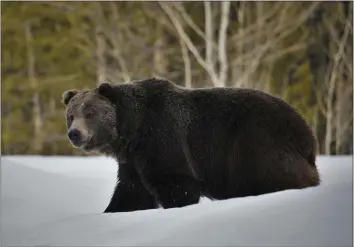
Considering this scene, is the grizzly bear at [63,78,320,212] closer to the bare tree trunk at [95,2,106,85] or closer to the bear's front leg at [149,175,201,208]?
the bear's front leg at [149,175,201,208]

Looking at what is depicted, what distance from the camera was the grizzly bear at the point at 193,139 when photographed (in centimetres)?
499

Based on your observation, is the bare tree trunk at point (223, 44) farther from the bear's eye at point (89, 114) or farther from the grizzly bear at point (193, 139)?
the bear's eye at point (89, 114)

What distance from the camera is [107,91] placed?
522 centimetres

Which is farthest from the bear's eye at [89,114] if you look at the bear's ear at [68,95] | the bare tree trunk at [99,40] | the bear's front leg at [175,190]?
the bare tree trunk at [99,40]

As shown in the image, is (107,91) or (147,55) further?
(147,55)

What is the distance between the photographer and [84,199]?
6.57 m

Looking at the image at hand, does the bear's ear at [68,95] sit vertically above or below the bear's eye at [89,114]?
above

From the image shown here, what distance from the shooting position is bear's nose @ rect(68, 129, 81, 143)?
4.88 m

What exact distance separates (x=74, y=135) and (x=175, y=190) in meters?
0.96

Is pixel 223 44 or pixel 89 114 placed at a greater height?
pixel 223 44

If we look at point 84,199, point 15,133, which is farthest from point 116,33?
point 84,199

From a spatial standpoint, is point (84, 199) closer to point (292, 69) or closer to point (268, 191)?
point (268, 191)

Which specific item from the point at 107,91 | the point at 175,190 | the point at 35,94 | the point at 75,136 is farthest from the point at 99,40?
the point at 175,190

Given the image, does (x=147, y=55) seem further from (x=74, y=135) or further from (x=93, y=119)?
(x=74, y=135)
